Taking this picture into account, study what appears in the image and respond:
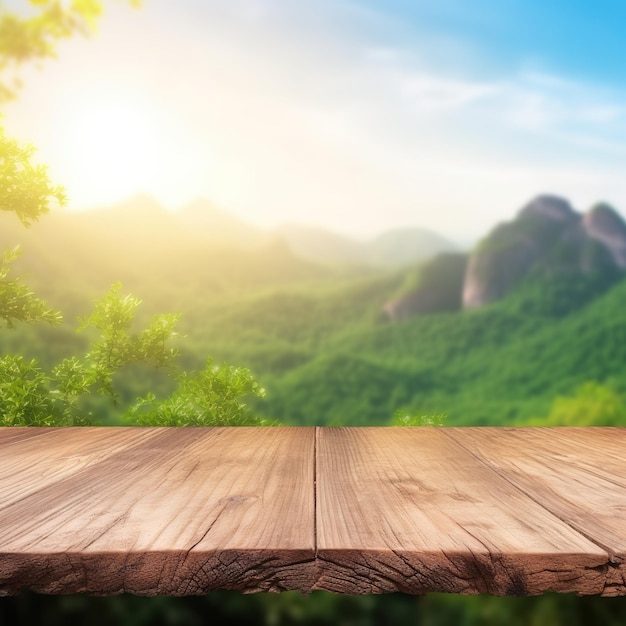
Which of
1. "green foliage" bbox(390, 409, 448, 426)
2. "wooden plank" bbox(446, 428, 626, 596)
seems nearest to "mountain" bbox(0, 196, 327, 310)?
"green foliage" bbox(390, 409, 448, 426)

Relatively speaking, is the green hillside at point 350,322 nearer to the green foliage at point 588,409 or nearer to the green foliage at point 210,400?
the green foliage at point 588,409

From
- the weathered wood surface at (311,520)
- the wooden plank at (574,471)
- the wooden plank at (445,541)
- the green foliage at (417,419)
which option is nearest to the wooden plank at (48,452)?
the weathered wood surface at (311,520)

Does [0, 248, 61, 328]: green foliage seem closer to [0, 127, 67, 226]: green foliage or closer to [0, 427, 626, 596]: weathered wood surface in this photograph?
[0, 127, 67, 226]: green foliage

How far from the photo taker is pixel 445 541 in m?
0.75

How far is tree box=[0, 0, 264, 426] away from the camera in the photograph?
7.93ft

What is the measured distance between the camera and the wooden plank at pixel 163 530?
2.37 ft

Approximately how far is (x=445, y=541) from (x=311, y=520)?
0.17 m

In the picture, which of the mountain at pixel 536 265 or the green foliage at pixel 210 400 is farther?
the mountain at pixel 536 265

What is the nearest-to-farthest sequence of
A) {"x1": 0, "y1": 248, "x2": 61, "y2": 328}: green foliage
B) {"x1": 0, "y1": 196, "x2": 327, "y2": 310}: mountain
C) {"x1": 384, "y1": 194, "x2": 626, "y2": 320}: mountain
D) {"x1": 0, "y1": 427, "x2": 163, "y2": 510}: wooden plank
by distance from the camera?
{"x1": 0, "y1": 427, "x2": 163, "y2": 510}: wooden plank < {"x1": 0, "y1": 248, "x2": 61, "y2": 328}: green foliage < {"x1": 0, "y1": 196, "x2": 327, "y2": 310}: mountain < {"x1": 384, "y1": 194, "x2": 626, "y2": 320}: mountain

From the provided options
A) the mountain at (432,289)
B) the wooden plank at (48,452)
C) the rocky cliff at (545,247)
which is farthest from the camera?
the rocky cliff at (545,247)

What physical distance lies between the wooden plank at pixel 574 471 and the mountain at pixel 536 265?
13.3 metres

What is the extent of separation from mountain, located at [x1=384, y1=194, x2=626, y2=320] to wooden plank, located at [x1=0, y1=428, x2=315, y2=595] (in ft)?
45.5

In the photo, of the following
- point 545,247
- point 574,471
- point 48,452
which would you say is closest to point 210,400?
point 48,452

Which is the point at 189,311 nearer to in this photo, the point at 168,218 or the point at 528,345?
the point at 168,218
